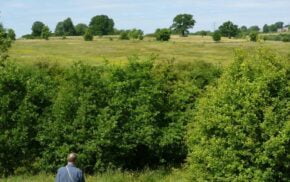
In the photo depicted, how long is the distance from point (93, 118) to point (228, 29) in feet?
382

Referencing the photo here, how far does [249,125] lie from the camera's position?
1484 cm

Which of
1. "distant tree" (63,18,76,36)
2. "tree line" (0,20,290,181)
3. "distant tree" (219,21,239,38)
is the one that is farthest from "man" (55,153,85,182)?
"distant tree" (63,18,76,36)

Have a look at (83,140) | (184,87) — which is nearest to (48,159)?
(83,140)

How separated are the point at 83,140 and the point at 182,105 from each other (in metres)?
4.25

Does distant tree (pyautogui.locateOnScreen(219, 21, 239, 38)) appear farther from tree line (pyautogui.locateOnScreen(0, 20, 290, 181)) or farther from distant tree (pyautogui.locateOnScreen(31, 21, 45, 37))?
tree line (pyautogui.locateOnScreen(0, 20, 290, 181))

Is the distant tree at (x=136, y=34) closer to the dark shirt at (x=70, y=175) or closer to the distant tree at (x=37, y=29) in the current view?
the distant tree at (x=37, y=29)

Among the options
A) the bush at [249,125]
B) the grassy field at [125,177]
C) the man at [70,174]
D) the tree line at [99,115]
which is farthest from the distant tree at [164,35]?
the man at [70,174]

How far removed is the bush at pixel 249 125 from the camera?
14.7 meters

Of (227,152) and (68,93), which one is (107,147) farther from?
(227,152)

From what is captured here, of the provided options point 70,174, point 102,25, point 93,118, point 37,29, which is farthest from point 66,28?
point 70,174

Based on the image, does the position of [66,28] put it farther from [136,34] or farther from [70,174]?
[70,174]

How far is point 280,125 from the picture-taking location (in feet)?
48.0

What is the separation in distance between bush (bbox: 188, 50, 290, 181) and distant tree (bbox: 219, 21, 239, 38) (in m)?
119

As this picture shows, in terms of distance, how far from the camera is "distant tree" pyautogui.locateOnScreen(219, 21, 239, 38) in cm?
13462
